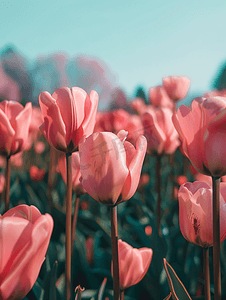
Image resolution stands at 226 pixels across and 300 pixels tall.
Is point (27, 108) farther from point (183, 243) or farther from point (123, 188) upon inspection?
point (183, 243)

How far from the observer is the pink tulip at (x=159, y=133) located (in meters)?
0.77

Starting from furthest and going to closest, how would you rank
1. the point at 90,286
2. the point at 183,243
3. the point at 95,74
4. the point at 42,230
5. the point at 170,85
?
the point at 95,74, the point at 170,85, the point at 183,243, the point at 90,286, the point at 42,230

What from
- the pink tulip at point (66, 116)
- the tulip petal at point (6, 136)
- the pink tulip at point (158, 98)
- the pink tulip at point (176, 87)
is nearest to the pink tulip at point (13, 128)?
the tulip petal at point (6, 136)

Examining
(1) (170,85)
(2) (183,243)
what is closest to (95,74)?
(1) (170,85)

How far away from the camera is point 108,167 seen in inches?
12.4

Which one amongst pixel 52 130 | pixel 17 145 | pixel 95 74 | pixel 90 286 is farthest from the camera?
pixel 95 74

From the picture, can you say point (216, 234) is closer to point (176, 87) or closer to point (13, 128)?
point (13, 128)

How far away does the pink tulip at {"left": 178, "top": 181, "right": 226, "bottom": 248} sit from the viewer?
1.18 ft

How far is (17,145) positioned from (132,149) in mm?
305

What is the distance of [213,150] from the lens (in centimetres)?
32

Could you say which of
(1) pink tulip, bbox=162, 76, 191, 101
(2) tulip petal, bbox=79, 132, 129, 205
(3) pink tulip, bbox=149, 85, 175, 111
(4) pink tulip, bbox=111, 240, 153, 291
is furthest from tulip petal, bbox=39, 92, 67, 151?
(3) pink tulip, bbox=149, 85, 175, 111

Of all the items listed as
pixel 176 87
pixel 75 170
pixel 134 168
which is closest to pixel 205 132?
pixel 134 168

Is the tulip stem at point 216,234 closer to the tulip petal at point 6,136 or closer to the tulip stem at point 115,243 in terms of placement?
the tulip stem at point 115,243

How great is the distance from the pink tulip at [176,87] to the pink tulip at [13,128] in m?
0.94
